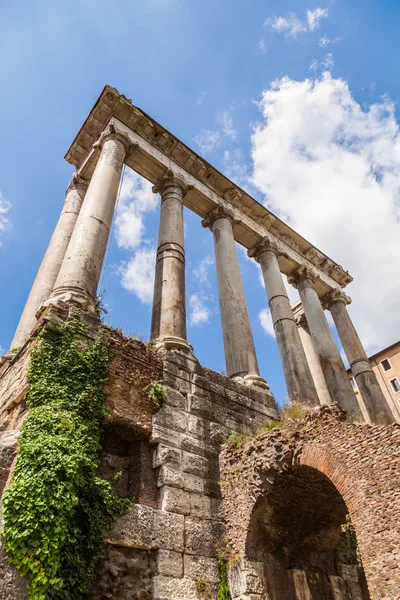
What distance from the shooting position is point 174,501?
7.23 m

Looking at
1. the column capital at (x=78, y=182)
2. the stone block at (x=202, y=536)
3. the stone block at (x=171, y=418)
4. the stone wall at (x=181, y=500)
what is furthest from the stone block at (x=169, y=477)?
the column capital at (x=78, y=182)

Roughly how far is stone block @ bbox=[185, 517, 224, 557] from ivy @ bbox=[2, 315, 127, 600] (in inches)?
51.8

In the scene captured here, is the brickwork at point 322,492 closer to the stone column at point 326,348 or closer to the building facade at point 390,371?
the stone column at point 326,348

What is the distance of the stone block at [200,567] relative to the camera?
672 centimetres

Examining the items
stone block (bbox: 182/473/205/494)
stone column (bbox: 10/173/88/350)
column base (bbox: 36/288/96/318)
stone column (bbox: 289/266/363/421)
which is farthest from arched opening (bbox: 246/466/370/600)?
stone column (bbox: 10/173/88/350)

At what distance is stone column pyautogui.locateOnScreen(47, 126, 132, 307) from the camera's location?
931 cm

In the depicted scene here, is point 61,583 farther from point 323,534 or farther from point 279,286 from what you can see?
point 279,286

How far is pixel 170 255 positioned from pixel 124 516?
7.65m

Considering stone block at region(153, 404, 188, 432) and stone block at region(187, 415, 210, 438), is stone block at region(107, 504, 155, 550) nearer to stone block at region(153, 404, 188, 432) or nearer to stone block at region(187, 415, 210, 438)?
stone block at region(153, 404, 188, 432)

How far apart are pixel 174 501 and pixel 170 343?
11.9 feet

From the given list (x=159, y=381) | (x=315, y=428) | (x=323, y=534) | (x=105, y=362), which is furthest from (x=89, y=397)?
(x=323, y=534)

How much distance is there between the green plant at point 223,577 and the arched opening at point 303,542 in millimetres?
435

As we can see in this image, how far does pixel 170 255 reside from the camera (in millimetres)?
12555

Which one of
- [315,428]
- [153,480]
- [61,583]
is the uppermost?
[315,428]
